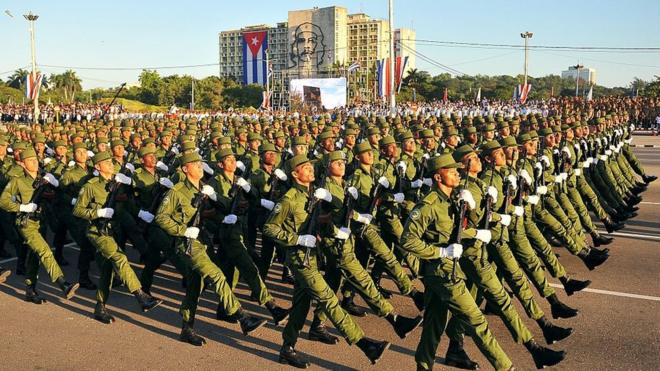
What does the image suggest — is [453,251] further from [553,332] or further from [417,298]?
[417,298]

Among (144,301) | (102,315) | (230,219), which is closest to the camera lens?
(230,219)

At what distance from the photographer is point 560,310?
21.3ft

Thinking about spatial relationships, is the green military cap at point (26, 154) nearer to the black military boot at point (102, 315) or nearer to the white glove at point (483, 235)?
the black military boot at point (102, 315)

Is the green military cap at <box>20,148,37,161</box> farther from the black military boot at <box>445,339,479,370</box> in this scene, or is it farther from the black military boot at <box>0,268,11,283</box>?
the black military boot at <box>445,339,479,370</box>

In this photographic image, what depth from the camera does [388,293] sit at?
775 cm

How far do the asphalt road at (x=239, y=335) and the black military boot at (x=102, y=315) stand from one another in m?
0.08

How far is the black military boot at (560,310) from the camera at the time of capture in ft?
21.2

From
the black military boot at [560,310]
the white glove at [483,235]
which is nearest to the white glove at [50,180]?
the white glove at [483,235]

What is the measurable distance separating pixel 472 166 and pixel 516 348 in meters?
1.82

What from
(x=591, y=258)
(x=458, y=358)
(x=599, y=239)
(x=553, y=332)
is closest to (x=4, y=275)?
(x=458, y=358)

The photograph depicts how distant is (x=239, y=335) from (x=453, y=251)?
2720 mm

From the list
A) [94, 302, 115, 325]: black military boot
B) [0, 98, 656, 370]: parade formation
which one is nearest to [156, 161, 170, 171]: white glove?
[0, 98, 656, 370]: parade formation

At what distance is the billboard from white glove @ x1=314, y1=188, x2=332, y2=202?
45089 millimetres

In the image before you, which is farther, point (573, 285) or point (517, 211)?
point (573, 285)
